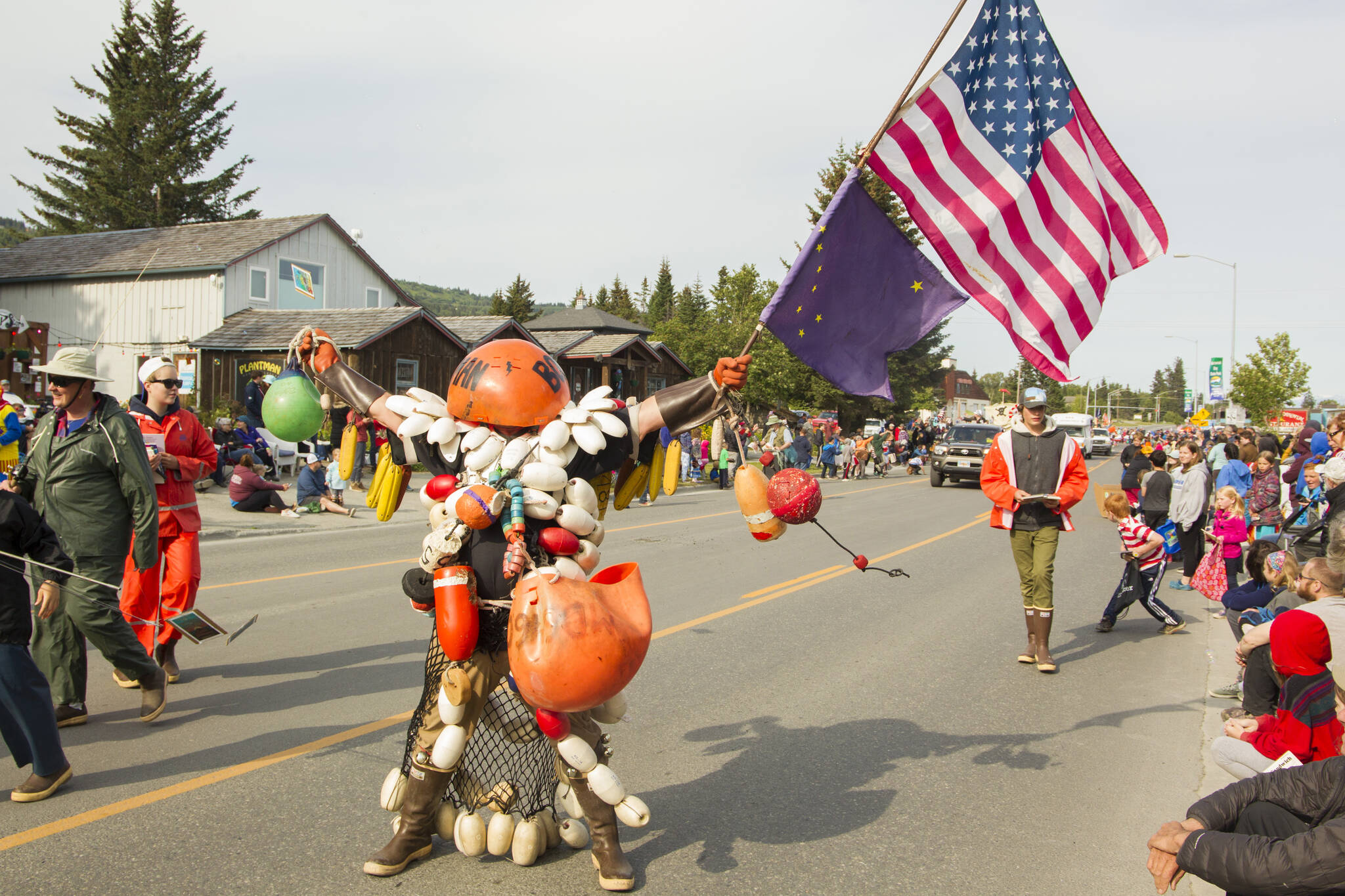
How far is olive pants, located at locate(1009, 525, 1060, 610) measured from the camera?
267 inches

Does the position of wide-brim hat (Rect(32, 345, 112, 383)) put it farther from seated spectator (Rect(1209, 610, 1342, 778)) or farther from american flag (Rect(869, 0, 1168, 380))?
seated spectator (Rect(1209, 610, 1342, 778))

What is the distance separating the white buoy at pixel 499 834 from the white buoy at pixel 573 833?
239mm

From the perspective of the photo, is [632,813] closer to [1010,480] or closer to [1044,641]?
[1044,641]

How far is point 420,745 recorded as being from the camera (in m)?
3.42

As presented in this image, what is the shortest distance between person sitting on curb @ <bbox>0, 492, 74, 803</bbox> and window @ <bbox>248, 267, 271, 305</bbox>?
2469cm

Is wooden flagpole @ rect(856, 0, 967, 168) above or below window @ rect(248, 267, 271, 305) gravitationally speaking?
below

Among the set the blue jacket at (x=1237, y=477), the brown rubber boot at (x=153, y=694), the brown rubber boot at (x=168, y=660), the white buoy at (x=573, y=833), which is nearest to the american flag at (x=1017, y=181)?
the white buoy at (x=573, y=833)

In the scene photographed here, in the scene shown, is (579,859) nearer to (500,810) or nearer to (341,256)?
(500,810)

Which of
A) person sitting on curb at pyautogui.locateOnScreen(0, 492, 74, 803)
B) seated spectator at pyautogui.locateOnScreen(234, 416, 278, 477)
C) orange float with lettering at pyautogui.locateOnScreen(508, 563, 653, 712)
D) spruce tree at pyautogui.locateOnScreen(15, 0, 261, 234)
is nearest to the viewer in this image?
orange float with lettering at pyautogui.locateOnScreen(508, 563, 653, 712)

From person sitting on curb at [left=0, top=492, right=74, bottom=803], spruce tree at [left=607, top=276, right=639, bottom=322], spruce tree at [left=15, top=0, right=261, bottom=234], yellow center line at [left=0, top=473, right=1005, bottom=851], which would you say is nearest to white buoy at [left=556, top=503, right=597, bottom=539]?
yellow center line at [left=0, top=473, right=1005, bottom=851]

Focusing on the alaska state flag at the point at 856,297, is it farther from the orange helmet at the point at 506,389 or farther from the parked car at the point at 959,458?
the parked car at the point at 959,458

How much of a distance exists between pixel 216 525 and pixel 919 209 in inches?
455

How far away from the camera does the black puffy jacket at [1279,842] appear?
7.91ft

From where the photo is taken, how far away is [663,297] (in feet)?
312
